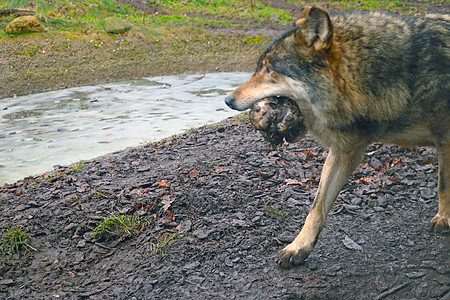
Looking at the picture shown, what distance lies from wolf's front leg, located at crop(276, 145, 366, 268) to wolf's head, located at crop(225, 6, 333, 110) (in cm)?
59

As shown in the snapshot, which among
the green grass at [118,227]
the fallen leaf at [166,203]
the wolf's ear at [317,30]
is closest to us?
the wolf's ear at [317,30]

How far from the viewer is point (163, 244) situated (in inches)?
156

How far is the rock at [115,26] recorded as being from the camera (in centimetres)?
1681

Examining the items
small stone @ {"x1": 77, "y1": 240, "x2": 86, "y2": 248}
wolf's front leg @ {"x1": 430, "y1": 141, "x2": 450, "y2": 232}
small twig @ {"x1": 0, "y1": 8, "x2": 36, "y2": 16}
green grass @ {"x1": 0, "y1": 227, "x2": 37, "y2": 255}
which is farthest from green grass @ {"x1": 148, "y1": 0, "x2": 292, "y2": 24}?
green grass @ {"x1": 0, "y1": 227, "x2": 37, "y2": 255}

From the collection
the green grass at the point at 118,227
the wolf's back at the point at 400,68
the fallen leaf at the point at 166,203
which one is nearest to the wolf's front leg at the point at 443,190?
the wolf's back at the point at 400,68

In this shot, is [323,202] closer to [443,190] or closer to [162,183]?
[443,190]

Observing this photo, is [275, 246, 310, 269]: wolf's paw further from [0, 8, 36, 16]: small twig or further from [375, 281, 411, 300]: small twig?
[0, 8, 36, 16]: small twig

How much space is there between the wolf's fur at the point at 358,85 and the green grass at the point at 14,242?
2392 mm

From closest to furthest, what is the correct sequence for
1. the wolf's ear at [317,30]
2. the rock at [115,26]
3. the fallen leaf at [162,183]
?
the wolf's ear at [317,30] → the fallen leaf at [162,183] → the rock at [115,26]

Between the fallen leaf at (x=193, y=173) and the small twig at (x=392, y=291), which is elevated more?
the small twig at (x=392, y=291)

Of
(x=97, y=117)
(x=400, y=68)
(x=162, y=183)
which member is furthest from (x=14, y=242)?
(x=97, y=117)

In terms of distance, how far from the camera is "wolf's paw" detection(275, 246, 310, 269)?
11.8 feet

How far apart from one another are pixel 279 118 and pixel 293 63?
1.51 ft

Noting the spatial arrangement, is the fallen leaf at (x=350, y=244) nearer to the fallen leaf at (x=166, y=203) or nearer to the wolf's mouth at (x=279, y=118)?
the wolf's mouth at (x=279, y=118)
